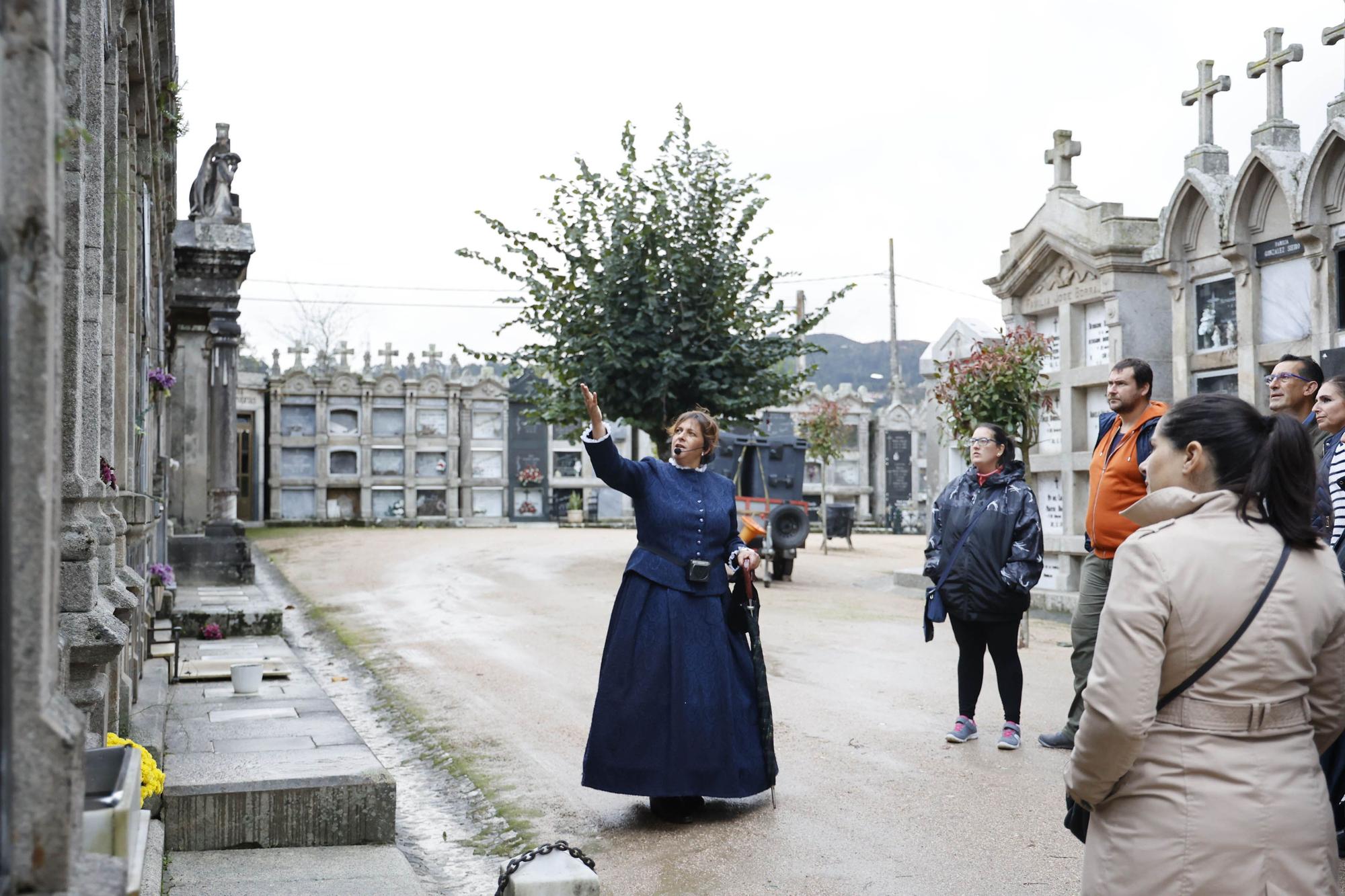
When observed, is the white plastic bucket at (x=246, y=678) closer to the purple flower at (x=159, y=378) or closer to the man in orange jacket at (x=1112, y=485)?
the purple flower at (x=159, y=378)

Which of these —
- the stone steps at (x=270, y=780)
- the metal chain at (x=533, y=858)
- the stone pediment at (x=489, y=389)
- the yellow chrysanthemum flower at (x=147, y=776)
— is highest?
the stone pediment at (x=489, y=389)

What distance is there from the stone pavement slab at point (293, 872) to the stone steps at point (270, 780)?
2.7 inches

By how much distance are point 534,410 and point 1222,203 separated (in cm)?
1117

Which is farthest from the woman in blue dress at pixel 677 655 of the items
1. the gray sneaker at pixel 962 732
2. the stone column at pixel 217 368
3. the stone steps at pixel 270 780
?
the stone column at pixel 217 368

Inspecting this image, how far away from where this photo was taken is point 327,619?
13.2 meters

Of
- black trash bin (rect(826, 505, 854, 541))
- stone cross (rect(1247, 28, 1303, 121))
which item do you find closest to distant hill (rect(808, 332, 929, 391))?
black trash bin (rect(826, 505, 854, 541))

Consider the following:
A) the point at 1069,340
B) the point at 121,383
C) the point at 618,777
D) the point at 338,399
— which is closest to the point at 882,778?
the point at 618,777

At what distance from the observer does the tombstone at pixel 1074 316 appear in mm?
12430

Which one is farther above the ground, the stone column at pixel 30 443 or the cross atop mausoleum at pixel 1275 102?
the cross atop mausoleum at pixel 1275 102

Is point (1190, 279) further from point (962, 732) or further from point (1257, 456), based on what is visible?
point (1257, 456)

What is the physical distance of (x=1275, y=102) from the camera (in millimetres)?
10820

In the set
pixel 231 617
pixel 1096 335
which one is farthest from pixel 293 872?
pixel 1096 335

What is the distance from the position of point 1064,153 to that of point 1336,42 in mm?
3853

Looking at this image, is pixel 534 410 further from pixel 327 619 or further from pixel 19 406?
pixel 19 406
